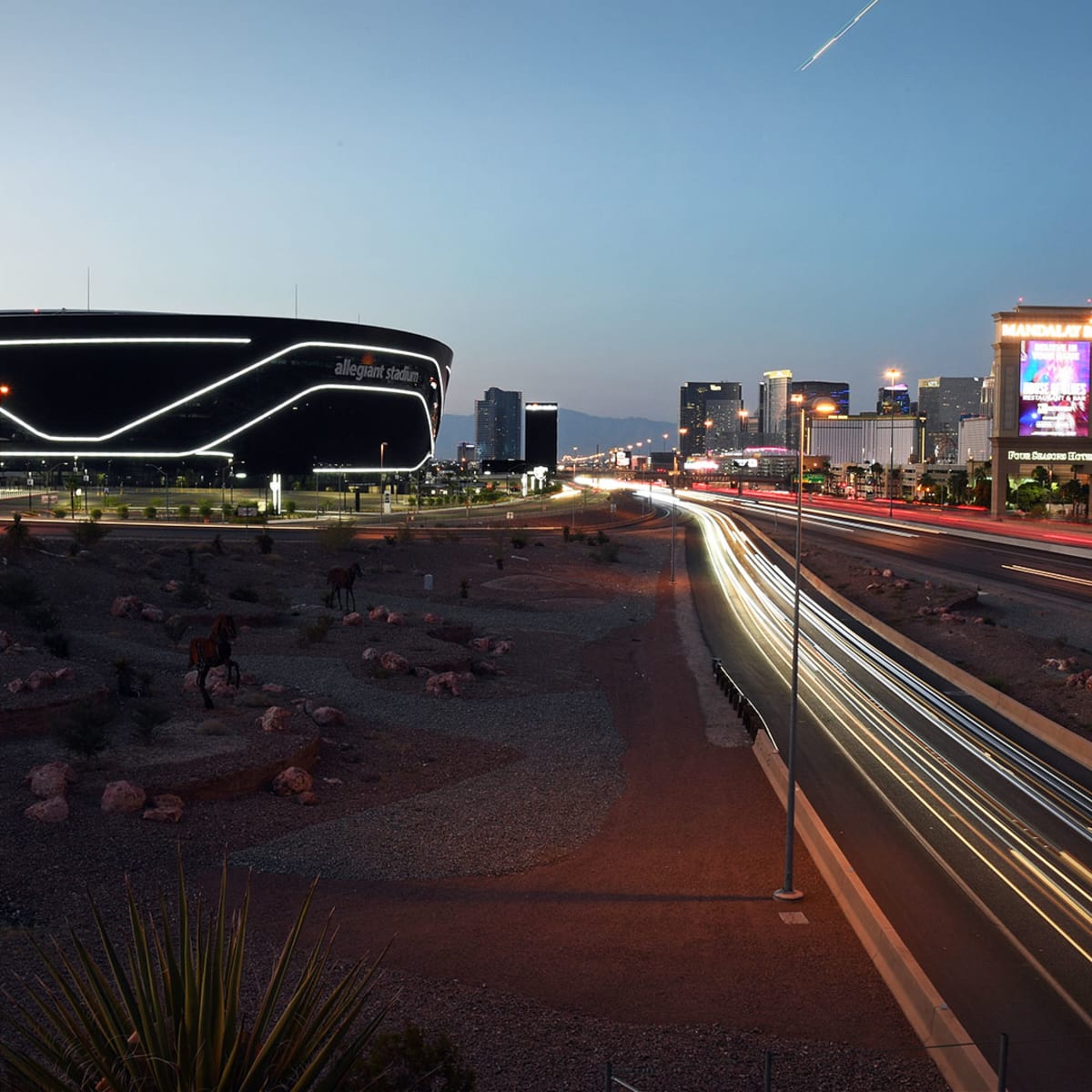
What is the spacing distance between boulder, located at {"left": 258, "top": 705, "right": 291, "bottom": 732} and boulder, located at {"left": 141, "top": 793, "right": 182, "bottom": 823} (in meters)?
4.30

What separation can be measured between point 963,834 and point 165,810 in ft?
45.5

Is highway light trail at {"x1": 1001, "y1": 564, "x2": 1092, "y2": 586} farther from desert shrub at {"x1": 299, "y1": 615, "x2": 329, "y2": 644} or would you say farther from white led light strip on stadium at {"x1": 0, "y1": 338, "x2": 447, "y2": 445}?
white led light strip on stadium at {"x1": 0, "y1": 338, "x2": 447, "y2": 445}

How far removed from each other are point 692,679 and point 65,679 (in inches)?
711

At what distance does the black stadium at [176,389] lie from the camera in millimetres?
127312

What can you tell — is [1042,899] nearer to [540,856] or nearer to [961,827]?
[961,827]

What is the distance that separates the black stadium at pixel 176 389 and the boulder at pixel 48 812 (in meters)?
118

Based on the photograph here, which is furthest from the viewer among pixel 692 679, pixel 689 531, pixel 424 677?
pixel 689 531

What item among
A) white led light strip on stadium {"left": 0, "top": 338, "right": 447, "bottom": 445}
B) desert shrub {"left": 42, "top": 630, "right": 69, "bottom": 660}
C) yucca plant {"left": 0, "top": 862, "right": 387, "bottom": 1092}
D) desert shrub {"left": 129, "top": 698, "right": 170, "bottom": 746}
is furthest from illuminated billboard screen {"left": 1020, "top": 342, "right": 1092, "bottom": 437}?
white led light strip on stadium {"left": 0, "top": 338, "right": 447, "bottom": 445}

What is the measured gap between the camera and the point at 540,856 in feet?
57.0

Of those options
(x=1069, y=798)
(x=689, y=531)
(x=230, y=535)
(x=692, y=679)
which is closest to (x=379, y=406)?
(x=689, y=531)

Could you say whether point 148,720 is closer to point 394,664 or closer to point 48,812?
point 48,812

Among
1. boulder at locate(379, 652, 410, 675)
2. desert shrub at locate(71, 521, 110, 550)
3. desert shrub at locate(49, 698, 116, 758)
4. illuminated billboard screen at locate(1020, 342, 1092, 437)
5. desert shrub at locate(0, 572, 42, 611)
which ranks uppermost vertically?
illuminated billboard screen at locate(1020, 342, 1092, 437)

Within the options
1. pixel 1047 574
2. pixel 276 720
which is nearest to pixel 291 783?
pixel 276 720

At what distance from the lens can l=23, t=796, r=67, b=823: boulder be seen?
654 inches
